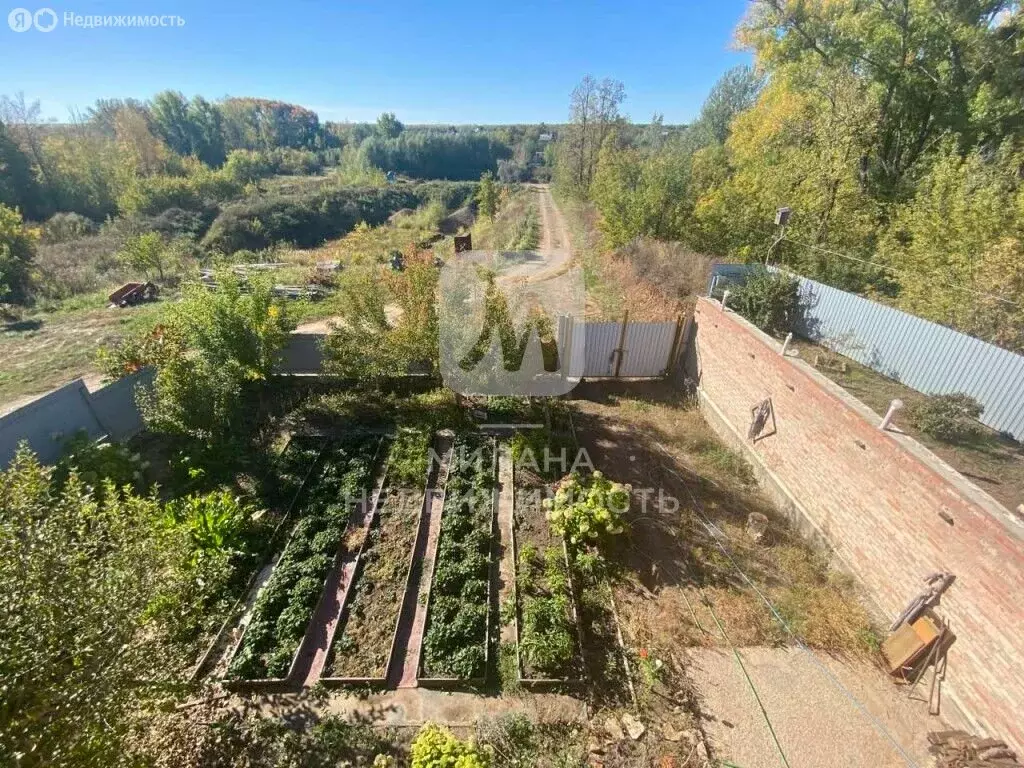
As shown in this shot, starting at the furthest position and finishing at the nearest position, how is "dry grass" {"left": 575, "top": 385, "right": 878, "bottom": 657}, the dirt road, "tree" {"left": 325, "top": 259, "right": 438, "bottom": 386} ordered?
the dirt road < "tree" {"left": 325, "top": 259, "right": 438, "bottom": 386} < "dry grass" {"left": 575, "top": 385, "right": 878, "bottom": 657}

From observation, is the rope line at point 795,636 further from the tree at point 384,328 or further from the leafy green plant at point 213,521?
the leafy green plant at point 213,521

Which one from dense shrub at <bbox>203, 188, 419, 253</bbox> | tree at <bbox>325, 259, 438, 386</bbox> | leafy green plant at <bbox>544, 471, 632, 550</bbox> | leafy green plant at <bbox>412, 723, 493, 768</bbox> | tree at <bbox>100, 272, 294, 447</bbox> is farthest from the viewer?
dense shrub at <bbox>203, 188, 419, 253</bbox>

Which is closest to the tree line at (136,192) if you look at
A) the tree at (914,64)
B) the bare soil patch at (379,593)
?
the bare soil patch at (379,593)

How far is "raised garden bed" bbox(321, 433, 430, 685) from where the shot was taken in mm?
5234

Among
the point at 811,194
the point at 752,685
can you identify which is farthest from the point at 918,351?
the point at 811,194

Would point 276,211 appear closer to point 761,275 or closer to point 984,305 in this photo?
point 761,275

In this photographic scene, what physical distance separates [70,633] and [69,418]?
6.74 meters

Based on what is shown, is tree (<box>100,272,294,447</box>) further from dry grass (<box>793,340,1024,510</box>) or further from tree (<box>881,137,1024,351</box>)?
tree (<box>881,137,1024,351</box>)

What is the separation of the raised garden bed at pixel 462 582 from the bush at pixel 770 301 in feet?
23.2

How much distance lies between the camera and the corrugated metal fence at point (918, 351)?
6.33 metres

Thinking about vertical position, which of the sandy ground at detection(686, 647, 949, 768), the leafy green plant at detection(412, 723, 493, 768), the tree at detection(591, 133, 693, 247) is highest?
the tree at detection(591, 133, 693, 247)

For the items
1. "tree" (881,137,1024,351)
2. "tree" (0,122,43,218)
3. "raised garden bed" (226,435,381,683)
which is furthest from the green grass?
"tree" (0,122,43,218)

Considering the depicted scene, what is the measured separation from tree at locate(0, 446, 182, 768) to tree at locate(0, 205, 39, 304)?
20161mm

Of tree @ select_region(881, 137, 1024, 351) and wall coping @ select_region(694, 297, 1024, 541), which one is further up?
tree @ select_region(881, 137, 1024, 351)
